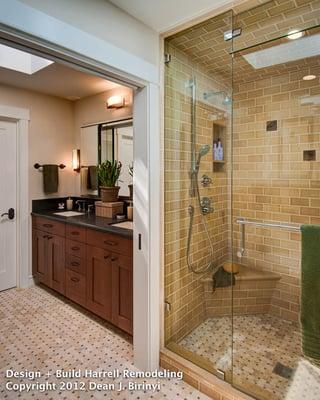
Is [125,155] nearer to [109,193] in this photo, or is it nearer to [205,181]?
[109,193]

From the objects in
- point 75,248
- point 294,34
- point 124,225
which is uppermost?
point 294,34

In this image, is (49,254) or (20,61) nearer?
(20,61)

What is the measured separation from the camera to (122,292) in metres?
2.21

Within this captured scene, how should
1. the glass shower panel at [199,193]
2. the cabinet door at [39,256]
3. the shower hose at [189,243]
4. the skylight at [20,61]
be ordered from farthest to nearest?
the cabinet door at [39,256] < the skylight at [20,61] < the shower hose at [189,243] < the glass shower panel at [199,193]

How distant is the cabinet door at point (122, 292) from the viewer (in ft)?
7.06

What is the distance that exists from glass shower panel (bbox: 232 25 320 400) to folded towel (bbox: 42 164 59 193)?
2312 mm

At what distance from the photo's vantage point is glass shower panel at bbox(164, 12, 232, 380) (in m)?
1.97

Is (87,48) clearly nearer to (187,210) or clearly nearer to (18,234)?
(187,210)

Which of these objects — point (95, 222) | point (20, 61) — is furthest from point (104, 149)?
point (20, 61)

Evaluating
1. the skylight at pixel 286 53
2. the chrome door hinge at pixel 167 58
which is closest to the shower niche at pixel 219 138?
the skylight at pixel 286 53

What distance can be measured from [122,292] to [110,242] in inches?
17.2

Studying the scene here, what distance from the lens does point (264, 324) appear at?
92.5 inches

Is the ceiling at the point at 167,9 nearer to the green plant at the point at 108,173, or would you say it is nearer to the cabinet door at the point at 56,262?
the green plant at the point at 108,173

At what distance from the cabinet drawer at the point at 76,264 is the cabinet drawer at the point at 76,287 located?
0.04 m
